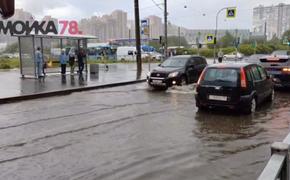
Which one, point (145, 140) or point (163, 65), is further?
point (163, 65)

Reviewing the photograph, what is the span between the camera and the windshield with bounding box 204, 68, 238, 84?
397 inches

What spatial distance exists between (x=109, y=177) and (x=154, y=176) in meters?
0.68

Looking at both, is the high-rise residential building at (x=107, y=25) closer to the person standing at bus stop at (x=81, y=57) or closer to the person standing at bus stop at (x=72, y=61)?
the person standing at bus stop at (x=72, y=61)

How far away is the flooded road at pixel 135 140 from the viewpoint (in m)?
5.66

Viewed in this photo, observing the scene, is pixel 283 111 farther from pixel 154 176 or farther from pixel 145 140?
pixel 154 176

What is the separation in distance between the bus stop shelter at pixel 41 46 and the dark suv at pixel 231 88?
527 inches

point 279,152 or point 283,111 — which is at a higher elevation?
point 279,152

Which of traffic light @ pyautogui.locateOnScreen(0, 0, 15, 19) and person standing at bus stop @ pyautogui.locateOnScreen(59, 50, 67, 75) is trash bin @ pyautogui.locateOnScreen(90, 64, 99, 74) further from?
traffic light @ pyautogui.locateOnScreen(0, 0, 15, 19)

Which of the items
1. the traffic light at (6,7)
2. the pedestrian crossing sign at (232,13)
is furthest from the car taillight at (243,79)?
the pedestrian crossing sign at (232,13)

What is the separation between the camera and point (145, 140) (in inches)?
295

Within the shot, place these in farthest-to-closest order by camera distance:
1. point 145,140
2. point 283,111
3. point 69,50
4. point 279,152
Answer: point 69,50
point 283,111
point 145,140
point 279,152

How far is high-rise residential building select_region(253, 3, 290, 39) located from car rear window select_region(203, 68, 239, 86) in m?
86.1

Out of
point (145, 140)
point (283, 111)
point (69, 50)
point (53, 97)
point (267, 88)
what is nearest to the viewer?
point (145, 140)

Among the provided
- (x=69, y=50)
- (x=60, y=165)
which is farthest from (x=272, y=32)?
(x=60, y=165)
